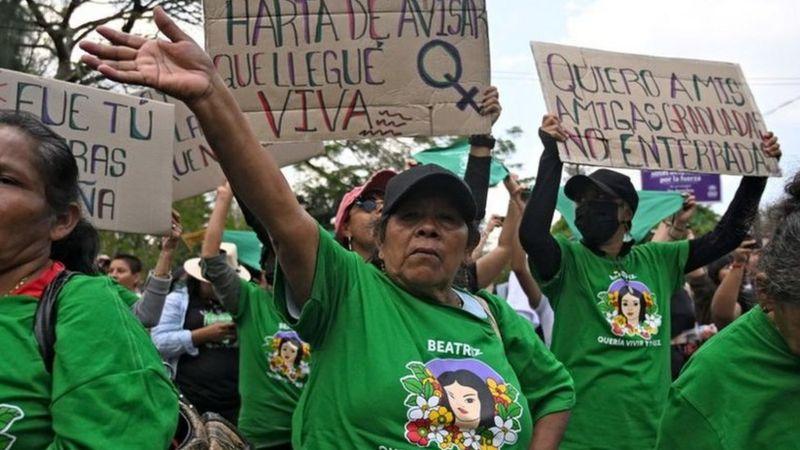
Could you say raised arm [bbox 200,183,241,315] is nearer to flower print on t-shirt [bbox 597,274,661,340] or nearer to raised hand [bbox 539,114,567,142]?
raised hand [bbox 539,114,567,142]

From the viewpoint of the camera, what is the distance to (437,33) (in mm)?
4266

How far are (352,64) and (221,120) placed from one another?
81.3 inches

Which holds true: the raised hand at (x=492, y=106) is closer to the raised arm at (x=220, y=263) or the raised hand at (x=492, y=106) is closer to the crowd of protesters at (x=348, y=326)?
the crowd of protesters at (x=348, y=326)

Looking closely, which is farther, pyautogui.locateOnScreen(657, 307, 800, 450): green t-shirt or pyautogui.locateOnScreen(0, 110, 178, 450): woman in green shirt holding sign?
pyautogui.locateOnScreen(657, 307, 800, 450): green t-shirt

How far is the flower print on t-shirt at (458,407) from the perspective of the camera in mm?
2551

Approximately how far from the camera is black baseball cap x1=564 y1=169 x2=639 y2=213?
4.95 m

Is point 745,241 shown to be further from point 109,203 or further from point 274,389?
point 109,203

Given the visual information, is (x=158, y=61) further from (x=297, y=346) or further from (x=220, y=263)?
(x=220, y=263)

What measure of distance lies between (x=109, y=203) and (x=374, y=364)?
66.7 inches

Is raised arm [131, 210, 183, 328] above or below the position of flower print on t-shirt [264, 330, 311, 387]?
above

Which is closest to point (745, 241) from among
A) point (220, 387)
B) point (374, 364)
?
point (220, 387)

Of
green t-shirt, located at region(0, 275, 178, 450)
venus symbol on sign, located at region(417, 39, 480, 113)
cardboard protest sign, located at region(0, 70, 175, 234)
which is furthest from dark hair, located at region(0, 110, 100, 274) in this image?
venus symbol on sign, located at region(417, 39, 480, 113)

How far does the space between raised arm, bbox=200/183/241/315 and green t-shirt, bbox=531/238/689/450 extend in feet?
4.96

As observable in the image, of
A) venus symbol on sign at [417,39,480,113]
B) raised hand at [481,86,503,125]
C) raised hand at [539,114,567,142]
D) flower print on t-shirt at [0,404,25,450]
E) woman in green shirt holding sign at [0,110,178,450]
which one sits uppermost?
venus symbol on sign at [417,39,480,113]
